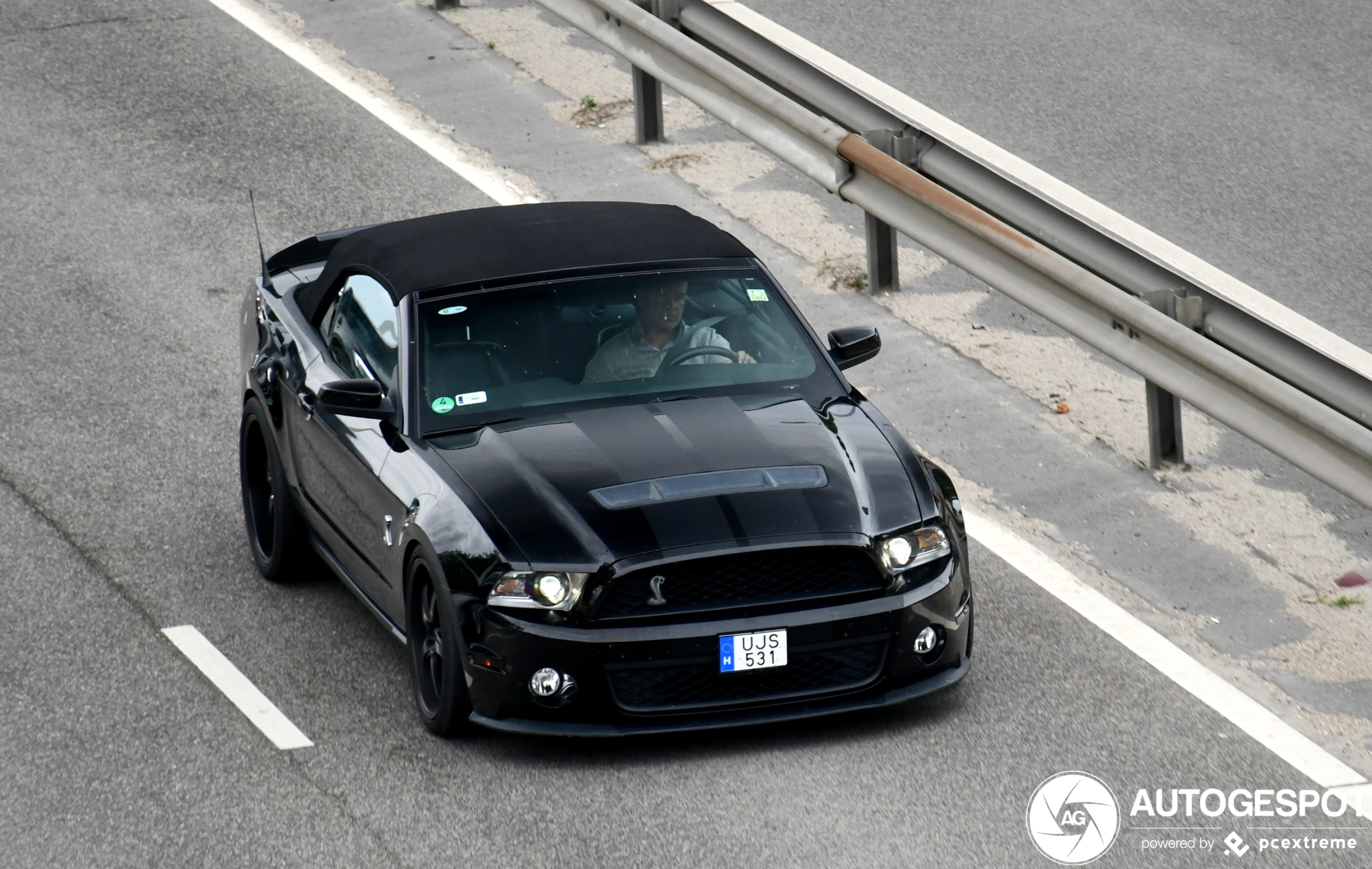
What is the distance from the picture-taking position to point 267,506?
28.3 feet

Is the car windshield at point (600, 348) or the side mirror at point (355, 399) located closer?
the side mirror at point (355, 399)

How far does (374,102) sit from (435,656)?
753 centimetres

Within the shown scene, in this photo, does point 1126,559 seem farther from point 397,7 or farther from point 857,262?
point 397,7

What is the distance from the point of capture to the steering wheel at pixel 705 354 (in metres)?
7.67

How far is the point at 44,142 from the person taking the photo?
44.1 ft

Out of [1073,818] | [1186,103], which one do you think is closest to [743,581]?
[1073,818]

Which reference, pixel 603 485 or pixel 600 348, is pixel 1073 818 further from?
pixel 600 348

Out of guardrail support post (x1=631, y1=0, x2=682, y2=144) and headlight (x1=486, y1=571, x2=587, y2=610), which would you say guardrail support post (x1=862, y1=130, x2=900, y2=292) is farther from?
headlight (x1=486, y1=571, x2=587, y2=610)

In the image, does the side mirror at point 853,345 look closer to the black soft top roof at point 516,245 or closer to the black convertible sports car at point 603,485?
the black convertible sports car at point 603,485

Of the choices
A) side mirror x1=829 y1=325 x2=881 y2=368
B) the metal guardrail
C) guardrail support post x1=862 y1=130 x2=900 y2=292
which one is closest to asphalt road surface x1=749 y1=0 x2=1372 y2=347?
the metal guardrail

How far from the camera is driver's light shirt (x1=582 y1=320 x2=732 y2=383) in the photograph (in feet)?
24.8

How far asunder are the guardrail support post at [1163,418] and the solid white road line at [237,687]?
4154 millimetres

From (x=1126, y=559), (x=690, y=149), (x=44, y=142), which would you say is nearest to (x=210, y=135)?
(x=44, y=142)

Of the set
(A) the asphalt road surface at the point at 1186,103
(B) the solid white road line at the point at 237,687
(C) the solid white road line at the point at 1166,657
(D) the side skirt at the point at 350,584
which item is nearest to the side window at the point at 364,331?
(D) the side skirt at the point at 350,584
